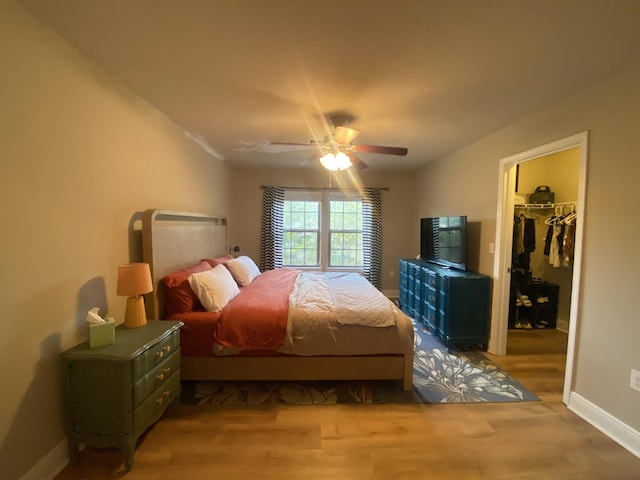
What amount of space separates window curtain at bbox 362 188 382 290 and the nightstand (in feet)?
13.0

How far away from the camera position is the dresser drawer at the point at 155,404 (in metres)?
1.54

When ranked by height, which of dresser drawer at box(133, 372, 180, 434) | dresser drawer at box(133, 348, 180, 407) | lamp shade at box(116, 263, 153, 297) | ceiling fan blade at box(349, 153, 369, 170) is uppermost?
ceiling fan blade at box(349, 153, 369, 170)

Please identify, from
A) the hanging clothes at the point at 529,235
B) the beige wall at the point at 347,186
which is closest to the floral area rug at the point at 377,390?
the hanging clothes at the point at 529,235

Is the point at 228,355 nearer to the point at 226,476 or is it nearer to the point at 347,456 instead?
the point at 226,476

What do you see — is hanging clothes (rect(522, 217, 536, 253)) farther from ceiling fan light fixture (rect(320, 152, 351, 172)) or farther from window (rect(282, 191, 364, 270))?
ceiling fan light fixture (rect(320, 152, 351, 172))

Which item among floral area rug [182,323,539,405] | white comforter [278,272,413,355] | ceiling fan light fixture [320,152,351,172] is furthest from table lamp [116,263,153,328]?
ceiling fan light fixture [320,152,351,172]

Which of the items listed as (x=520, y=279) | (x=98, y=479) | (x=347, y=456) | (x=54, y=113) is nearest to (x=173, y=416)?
(x=98, y=479)

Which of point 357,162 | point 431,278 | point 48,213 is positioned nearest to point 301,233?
point 357,162

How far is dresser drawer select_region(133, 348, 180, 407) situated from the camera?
1.52 metres

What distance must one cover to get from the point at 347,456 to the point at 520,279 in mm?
3374

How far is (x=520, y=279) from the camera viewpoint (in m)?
3.65

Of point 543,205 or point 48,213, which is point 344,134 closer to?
point 48,213

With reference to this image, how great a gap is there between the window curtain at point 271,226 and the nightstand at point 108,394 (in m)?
3.32

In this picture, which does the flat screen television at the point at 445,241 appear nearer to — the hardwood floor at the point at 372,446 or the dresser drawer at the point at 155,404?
the hardwood floor at the point at 372,446
